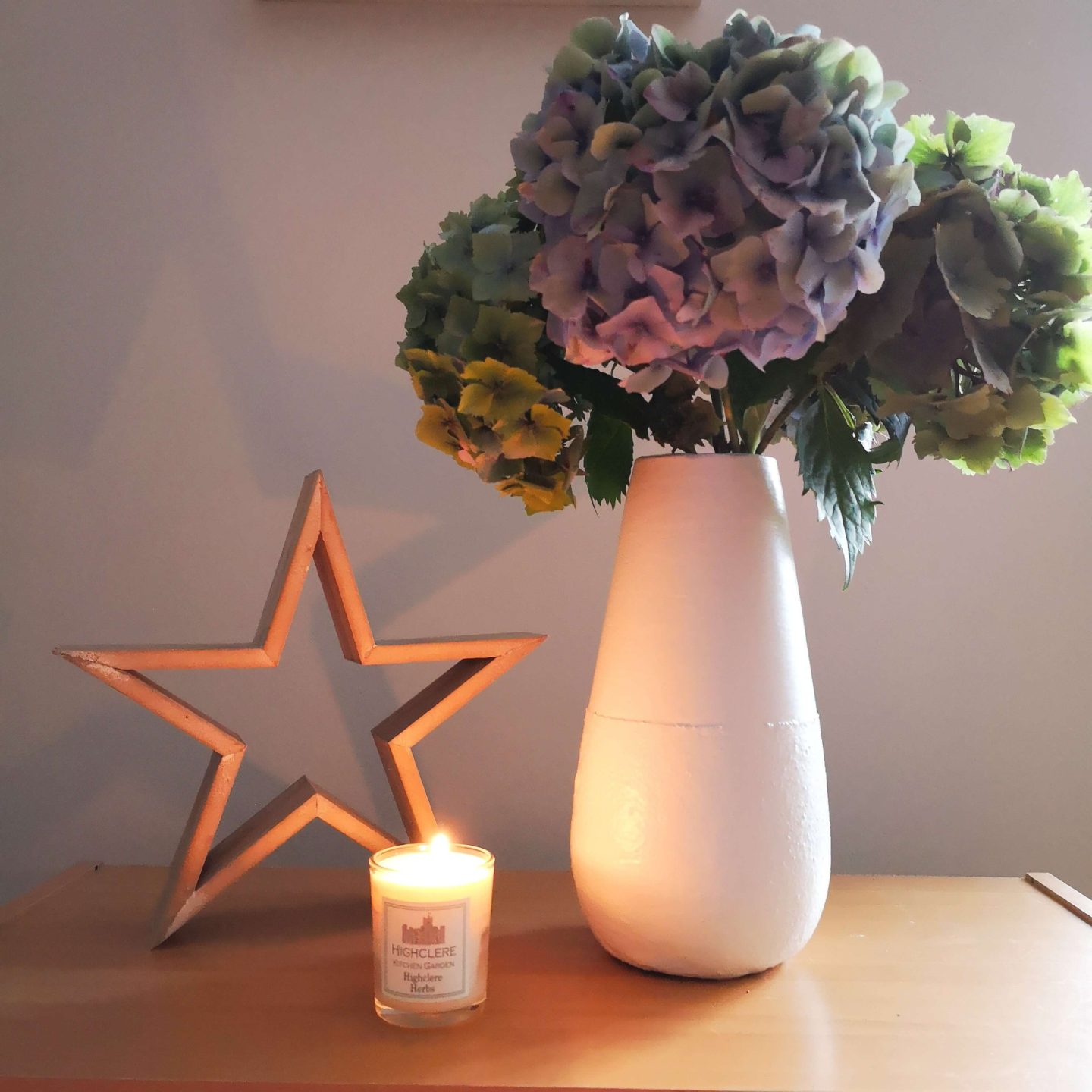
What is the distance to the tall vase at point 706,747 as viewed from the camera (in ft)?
1.86

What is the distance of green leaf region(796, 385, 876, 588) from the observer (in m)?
0.57

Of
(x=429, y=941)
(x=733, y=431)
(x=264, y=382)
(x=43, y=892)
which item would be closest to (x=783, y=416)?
(x=733, y=431)

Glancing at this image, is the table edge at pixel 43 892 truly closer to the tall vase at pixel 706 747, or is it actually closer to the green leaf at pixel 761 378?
the tall vase at pixel 706 747

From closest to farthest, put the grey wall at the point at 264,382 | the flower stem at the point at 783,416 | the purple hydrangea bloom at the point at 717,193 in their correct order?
the purple hydrangea bloom at the point at 717,193 → the flower stem at the point at 783,416 → the grey wall at the point at 264,382

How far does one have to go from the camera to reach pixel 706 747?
0.57 meters

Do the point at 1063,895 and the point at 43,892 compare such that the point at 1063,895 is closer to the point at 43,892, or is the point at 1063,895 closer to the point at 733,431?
the point at 733,431

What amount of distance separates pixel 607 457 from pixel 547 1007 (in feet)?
1.06

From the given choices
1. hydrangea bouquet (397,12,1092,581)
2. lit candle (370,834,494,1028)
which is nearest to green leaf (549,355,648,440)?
hydrangea bouquet (397,12,1092,581)

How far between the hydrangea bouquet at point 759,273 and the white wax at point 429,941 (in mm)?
227

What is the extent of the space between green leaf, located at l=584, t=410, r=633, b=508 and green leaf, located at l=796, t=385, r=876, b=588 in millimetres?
110

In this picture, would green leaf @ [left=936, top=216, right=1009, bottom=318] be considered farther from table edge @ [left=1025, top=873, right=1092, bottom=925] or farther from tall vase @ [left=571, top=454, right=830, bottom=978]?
table edge @ [left=1025, top=873, right=1092, bottom=925]

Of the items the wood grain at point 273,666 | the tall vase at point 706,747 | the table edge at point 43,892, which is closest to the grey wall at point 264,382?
the table edge at point 43,892

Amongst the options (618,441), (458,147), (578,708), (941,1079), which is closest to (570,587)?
(578,708)

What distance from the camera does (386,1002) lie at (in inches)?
21.2
